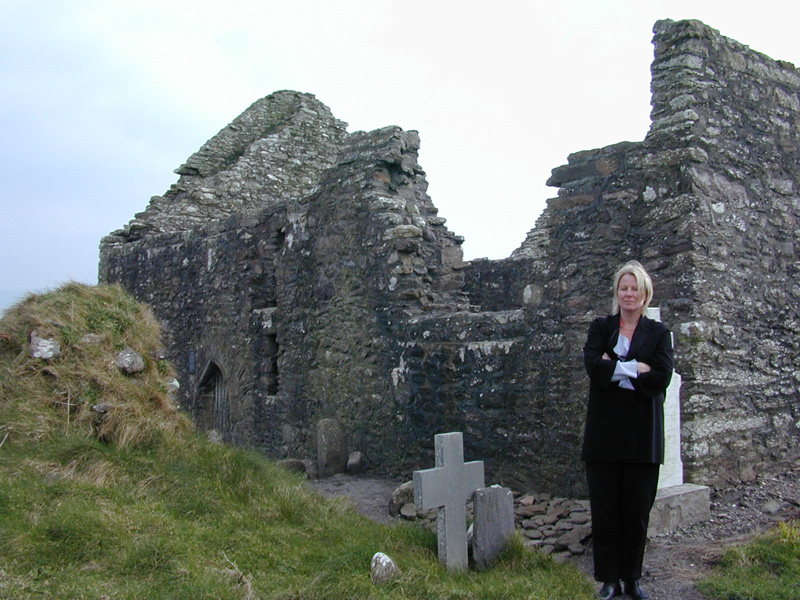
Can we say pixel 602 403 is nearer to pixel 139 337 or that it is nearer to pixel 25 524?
pixel 25 524

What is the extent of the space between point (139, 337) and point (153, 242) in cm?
665

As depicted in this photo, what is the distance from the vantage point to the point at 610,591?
12.9 ft

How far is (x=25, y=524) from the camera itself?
4.17 meters

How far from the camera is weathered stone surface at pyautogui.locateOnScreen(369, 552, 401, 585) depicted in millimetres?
3990

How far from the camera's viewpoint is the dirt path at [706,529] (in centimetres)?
419

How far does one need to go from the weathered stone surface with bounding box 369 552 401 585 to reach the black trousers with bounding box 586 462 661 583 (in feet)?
3.54

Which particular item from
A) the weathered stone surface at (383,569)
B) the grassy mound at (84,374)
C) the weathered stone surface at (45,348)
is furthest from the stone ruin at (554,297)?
the weathered stone surface at (45,348)

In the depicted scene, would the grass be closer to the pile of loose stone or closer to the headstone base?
the headstone base

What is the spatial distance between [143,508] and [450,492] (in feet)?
6.23

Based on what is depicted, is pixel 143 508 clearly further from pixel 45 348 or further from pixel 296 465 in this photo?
pixel 296 465

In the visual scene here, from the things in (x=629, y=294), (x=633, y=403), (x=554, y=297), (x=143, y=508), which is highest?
(x=554, y=297)

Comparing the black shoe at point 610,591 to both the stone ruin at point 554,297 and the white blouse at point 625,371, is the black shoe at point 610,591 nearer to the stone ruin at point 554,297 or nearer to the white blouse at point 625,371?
the white blouse at point 625,371

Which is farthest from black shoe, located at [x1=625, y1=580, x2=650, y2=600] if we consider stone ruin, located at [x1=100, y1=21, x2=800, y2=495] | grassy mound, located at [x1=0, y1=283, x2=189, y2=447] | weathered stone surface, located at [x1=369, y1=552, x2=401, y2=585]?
grassy mound, located at [x1=0, y1=283, x2=189, y2=447]

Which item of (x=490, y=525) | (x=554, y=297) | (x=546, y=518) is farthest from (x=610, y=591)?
(x=554, y=297)
